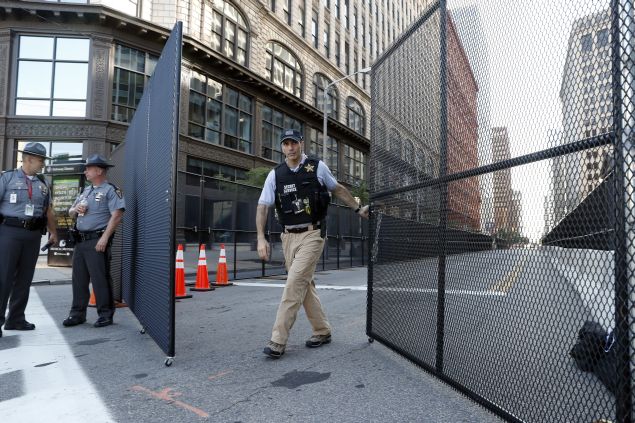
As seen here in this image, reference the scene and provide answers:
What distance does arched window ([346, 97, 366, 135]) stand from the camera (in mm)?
37531

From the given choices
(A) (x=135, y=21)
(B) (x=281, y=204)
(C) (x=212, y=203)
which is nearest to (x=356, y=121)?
(A) (x=135, y=21)

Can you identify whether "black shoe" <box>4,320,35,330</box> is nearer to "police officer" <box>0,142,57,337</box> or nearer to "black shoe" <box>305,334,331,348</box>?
"police officer" <box>0,142,57,337</box>

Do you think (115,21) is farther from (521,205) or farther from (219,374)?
(521,205)

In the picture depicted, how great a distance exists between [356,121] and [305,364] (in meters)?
36.4

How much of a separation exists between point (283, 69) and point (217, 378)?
2712cm

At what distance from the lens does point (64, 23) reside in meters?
18.8

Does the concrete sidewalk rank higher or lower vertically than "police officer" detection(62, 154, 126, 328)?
lower

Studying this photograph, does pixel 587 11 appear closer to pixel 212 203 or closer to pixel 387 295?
pixel 387 295

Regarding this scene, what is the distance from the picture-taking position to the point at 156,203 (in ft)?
13.0

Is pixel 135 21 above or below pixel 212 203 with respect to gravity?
above

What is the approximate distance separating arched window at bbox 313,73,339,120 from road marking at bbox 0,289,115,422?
93.1 feet

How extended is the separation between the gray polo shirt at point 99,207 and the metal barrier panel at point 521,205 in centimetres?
333

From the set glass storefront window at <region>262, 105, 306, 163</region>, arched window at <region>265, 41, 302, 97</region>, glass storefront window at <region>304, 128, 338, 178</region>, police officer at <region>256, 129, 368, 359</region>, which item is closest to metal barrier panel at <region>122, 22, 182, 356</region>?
police officer at <region>256, 129, 368, 359</region>

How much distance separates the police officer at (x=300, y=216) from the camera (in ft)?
13.1
